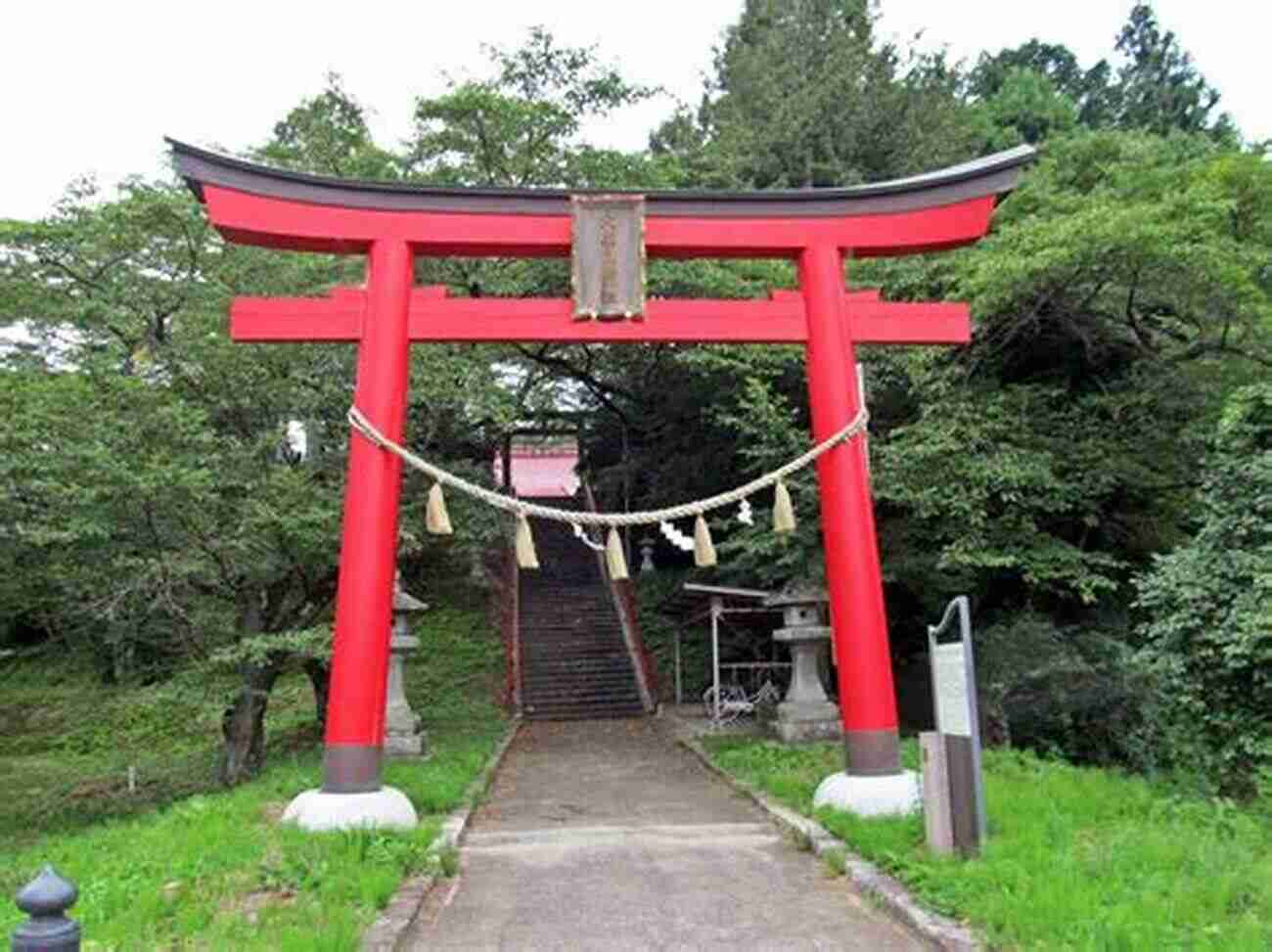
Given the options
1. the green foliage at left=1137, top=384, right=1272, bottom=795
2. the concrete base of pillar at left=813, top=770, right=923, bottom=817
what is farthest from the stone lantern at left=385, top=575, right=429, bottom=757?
the green foliage at left=1137, top=384, right=1272, bottom=795

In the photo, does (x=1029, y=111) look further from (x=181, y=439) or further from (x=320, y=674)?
(x=181, y=439)

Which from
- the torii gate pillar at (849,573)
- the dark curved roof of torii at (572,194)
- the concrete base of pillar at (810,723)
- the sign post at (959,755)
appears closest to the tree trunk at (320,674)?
the concrete base of pillar at (810,723)

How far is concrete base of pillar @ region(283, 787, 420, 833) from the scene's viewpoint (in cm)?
842

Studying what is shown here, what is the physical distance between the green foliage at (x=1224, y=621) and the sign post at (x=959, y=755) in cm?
481

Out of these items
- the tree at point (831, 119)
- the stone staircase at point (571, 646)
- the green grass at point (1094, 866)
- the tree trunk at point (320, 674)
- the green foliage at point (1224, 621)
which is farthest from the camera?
the tree at point (831, 119)

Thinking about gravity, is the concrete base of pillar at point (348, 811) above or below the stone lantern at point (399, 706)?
below

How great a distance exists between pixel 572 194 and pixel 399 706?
287 inches

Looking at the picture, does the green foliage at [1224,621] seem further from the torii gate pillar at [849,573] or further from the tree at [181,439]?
the tree at [181,439]

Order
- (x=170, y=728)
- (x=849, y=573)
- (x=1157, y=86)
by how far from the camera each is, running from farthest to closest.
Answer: (x=1157, y=86), (x=170, y=728), (x=849, y=573)

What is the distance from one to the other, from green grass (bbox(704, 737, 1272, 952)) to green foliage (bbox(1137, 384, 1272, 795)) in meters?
1.51

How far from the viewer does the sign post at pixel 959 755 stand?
6.85m

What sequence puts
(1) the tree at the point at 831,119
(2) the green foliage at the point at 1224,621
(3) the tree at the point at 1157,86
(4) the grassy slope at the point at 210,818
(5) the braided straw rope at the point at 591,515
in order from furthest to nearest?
(3) the tree at the point at 1157,86 < (1) the tree at the point at 831,119 < (2) the green foliage at the point at 1224,621 < (5) the braided straw rope at the point at 591,515 < (4) the grassy slope at the point at 210,818

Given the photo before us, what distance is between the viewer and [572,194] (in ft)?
32.3

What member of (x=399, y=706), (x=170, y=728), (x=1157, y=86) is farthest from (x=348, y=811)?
(x=1157, y=86)
